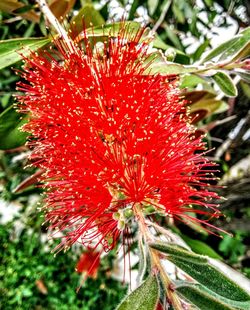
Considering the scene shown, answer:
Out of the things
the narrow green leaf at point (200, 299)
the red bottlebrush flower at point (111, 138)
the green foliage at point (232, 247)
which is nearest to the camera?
the narrow green leaf at point (200, 299)

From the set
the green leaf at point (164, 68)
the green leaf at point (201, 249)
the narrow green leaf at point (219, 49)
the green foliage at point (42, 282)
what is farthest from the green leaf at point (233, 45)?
the green foliage at point (42, 282)

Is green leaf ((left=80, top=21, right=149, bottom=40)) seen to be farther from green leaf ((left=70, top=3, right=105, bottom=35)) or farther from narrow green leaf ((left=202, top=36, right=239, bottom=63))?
narrow green leaf ((left=202, top=36, right=239, bottom=63))

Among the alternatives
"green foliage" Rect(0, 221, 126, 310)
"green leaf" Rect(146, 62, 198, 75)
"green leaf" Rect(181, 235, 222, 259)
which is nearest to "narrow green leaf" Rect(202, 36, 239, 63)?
"green leaf" Rect(146, 62, 198, 75)

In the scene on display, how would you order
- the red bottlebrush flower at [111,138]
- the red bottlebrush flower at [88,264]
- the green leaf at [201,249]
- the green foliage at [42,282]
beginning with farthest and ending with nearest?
the green foliage at [42,282] < the green leaf at [201,249] < the red bottlebrush flower at [88,264] < the red bottlebrush flower at [111,138]

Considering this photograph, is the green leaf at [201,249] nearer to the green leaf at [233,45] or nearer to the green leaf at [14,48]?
the green leaf at [233,45]

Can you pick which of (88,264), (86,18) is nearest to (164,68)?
(86,18)

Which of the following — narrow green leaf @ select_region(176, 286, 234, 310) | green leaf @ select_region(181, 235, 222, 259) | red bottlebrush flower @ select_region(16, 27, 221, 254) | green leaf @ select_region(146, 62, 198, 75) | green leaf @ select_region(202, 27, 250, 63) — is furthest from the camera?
green leaf @ select_region(181, 235, 222, 259)
